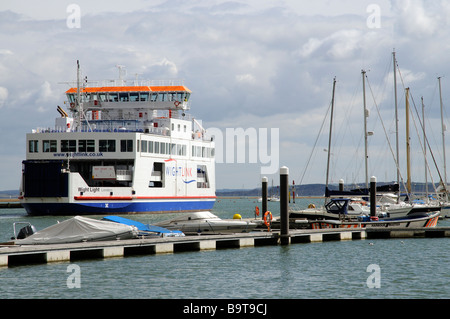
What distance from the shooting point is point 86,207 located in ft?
180

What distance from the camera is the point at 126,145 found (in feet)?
192

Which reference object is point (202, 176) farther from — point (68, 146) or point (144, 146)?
point (68, 146)

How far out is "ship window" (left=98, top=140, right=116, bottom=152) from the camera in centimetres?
5781

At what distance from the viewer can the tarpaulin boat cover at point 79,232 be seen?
93.5ft

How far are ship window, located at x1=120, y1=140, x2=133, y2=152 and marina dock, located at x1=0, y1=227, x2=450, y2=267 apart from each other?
26270mm

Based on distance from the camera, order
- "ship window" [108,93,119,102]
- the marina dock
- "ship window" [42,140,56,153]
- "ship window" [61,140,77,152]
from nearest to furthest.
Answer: the marina dock → "ship window" [61,140,77,152] → "ship window" [42,140,56,153] → "ship window" [108,93,119,102]

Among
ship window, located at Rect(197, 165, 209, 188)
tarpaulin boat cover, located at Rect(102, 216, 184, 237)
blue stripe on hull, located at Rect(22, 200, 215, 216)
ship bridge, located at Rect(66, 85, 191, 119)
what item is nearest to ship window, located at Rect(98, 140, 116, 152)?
blue stripe on hull, located at Rect(22, 200, 215, 216)

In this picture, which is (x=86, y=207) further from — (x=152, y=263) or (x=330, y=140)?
(x=152, y=263)

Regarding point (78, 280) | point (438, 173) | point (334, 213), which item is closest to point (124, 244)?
point (78, 280)

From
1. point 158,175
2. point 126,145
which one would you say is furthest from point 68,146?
point 158,175

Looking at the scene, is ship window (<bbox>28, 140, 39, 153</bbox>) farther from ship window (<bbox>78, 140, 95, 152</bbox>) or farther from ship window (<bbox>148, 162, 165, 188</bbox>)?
ship window (<bbox>148, 162, 165, 188</bbox>)

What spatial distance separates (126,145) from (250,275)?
117 ft

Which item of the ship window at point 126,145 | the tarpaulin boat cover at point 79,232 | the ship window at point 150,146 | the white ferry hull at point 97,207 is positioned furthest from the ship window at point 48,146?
the tarpaulin boat cover at point 79,232
